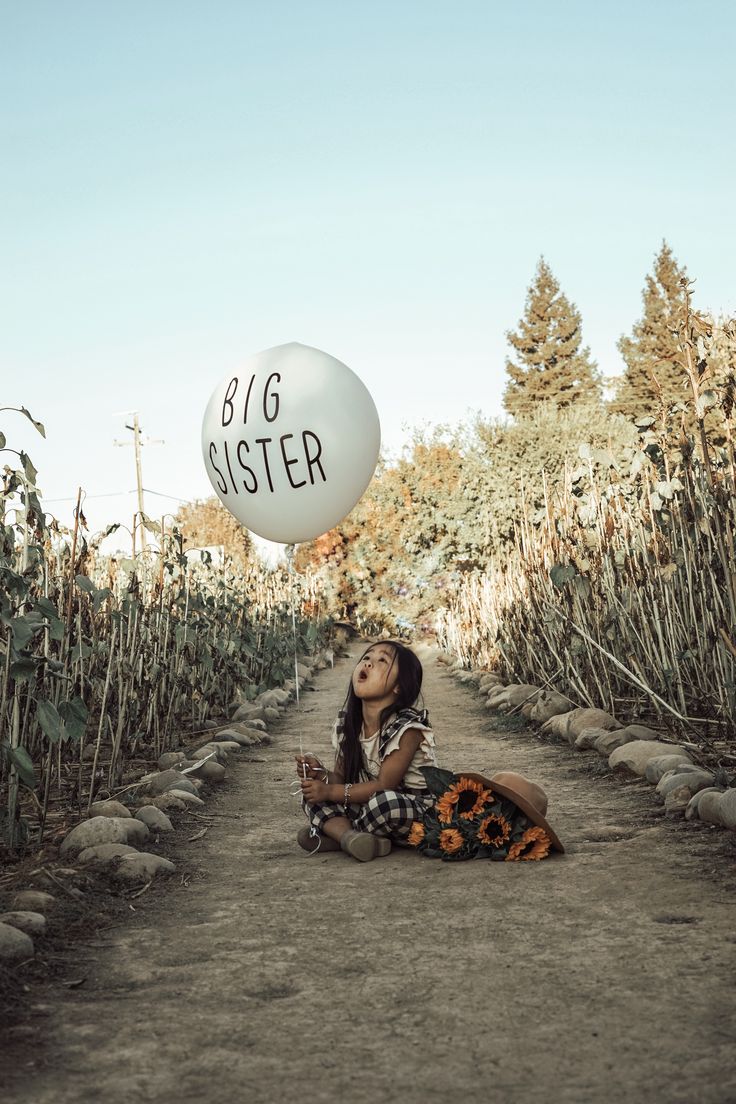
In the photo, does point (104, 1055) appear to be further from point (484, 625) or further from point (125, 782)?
point (484, 625)

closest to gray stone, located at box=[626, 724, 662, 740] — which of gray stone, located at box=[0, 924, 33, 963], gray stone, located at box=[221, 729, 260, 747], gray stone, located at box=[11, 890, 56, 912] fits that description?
gray stone, located at box=[221, 729, 260, 747]

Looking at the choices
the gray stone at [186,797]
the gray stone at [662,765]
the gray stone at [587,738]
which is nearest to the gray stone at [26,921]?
the gray stone at [186,797]

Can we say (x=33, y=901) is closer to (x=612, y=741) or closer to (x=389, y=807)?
(x=389, y=807)

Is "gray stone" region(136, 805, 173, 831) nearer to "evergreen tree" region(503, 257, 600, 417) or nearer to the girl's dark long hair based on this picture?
the girl's dark long hair

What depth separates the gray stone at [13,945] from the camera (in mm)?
2494

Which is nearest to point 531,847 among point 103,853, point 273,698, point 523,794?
point 523,794

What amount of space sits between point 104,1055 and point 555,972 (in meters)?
1.05

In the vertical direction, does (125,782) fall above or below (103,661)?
below

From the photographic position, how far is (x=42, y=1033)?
82.3 inches

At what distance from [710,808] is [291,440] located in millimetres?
2414

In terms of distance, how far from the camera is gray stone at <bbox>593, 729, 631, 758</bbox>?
547cm

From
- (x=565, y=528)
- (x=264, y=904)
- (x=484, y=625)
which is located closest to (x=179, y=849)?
(x=264, y=904)

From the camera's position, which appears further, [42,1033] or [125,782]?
[125,782]

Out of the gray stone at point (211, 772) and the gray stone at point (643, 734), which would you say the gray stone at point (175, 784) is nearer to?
the gray stone at point (211, 772)
